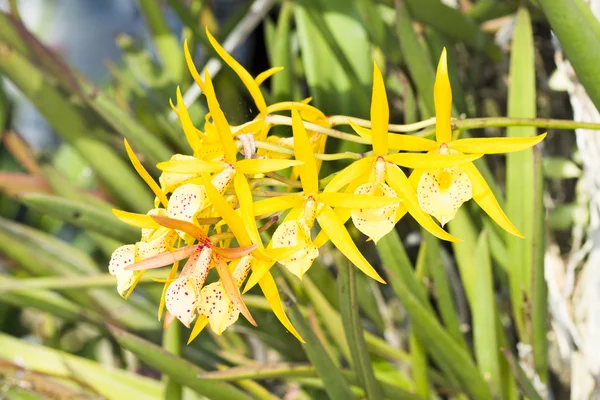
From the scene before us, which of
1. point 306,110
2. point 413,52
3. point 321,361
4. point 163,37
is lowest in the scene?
point 321,361

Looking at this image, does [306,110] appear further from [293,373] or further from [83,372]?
[83,372]

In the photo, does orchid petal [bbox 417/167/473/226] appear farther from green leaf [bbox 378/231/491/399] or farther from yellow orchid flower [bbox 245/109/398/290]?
green leaf [bbox 378/231/491/399]

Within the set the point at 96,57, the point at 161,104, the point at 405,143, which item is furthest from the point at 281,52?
the point at 96,57

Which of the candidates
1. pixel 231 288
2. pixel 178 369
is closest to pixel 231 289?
pixel 231 288

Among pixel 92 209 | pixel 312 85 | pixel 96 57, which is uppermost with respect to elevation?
pixel 96 57

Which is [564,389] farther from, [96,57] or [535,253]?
[96,57]
